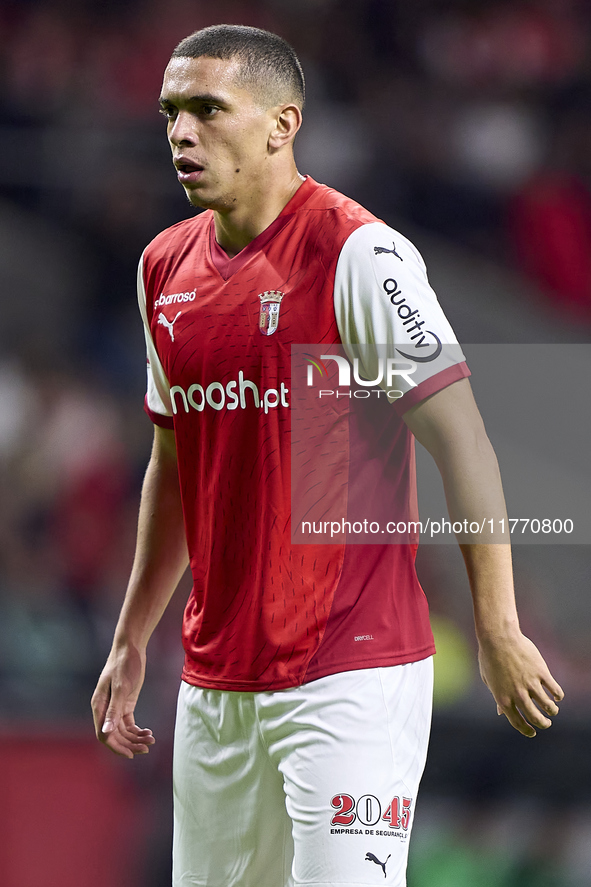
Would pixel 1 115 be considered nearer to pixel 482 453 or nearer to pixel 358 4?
pixel 358 4

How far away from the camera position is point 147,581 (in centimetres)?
219

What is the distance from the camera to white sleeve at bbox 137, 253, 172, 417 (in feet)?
7.04

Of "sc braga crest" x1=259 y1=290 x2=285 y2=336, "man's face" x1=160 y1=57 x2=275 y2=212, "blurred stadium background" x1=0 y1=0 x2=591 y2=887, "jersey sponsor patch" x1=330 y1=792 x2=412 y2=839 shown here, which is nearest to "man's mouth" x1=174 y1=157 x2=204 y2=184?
"man's face" x1=160 y1=57 x2=275 y2=212

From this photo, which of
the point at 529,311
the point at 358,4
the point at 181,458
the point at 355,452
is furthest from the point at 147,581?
the point at 358,4

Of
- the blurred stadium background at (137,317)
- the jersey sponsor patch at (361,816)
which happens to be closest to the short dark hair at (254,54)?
the jersey sponsor patch at (361,816)

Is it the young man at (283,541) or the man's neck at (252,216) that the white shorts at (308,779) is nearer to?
the young man at (283,541)

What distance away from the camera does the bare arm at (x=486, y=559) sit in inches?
65.1

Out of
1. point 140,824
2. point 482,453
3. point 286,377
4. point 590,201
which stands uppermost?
point 590,201

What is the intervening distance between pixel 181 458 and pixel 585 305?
10.5 feet

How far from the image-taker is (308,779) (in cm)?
176

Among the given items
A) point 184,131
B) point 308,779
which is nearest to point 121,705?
point 308,779

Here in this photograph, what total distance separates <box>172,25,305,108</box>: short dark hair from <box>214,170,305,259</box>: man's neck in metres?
0.16

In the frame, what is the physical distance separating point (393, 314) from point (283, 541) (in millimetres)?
427

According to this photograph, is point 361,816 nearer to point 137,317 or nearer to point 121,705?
point 121,705
